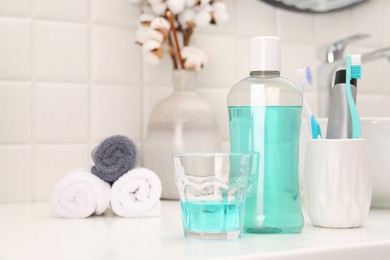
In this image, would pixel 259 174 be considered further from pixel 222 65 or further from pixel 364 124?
pixel 222 65

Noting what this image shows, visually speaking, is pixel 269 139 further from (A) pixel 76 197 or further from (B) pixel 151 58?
(B) pixel 151 58

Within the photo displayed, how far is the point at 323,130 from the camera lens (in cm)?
108

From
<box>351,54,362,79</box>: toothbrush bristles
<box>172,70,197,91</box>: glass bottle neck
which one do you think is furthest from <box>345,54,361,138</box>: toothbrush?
<box>172,70,197,91</box>: glass bottle neck

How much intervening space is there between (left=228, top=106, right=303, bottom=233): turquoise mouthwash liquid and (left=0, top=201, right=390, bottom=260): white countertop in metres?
0.02

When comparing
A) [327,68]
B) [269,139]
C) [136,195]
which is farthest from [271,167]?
[327,68]

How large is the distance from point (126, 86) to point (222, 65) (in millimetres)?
228

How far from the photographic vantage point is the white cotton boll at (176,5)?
1205mm

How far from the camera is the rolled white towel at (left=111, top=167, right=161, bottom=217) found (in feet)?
3.01

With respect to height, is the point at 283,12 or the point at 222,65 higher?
the point at 283,12

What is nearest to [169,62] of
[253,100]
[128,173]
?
[128,173]

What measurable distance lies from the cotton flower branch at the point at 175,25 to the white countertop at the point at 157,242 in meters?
0.41

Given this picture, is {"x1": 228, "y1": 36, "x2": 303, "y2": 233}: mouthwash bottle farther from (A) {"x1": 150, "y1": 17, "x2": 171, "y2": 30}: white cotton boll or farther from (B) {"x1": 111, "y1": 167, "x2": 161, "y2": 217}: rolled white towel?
(A) {"x1": 150, "y1": 17, "x2": 171, "y2": 30}: white cotton boll

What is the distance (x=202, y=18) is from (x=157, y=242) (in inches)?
24.8

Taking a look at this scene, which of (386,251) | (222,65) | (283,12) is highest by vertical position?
(283,12)
